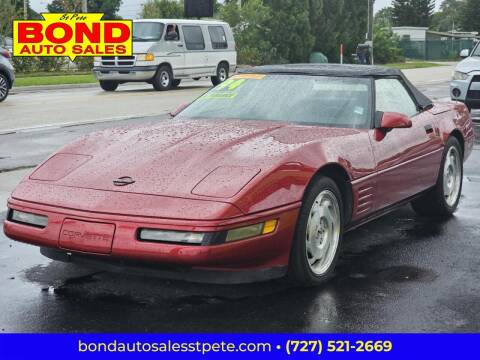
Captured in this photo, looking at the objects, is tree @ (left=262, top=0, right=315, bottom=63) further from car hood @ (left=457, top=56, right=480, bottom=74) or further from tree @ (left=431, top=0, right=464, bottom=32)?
tree @ (left=431, top=0, right=464, bottom=32)

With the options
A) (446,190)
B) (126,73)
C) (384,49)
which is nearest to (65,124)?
(446,190)

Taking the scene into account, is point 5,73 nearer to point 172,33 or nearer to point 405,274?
point 172,33

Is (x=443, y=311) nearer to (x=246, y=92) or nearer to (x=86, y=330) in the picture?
(x=86, y=330)

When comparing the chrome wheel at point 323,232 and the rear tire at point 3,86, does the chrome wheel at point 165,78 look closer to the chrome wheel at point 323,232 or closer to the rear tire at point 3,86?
the rear tire at point 3,86

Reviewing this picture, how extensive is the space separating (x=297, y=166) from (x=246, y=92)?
4.89ft

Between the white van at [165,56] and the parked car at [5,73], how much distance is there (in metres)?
5.05

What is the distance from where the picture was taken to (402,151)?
20.1ft

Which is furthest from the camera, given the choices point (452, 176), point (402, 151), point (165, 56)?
point (165, 56)

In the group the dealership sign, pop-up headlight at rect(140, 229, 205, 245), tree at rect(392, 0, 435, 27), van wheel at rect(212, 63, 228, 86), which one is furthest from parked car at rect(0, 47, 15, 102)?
tree at rect(392, 0, 435, 27)

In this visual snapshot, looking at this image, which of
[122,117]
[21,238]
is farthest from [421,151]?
[122,117]

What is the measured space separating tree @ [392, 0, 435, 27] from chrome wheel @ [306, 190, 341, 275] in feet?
301

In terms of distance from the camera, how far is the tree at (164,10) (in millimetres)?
49562

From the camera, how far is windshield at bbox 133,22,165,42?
79.4 feet

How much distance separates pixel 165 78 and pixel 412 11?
242ft
